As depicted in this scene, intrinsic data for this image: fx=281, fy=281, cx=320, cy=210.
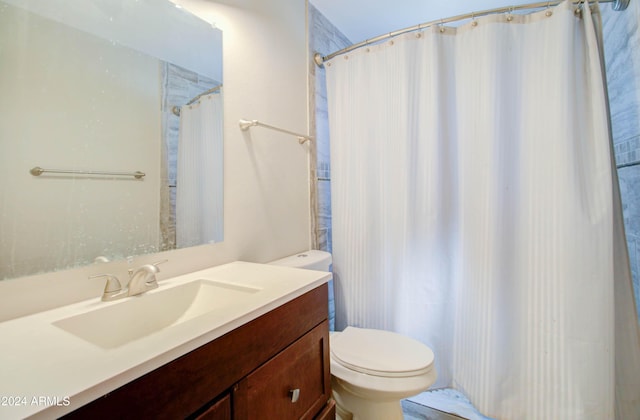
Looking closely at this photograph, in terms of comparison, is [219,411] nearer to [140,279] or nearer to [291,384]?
[291,384]

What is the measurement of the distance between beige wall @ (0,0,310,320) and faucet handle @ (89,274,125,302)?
0.19 feet

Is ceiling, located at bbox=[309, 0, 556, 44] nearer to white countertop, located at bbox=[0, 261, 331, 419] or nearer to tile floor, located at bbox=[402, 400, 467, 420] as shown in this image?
white countertop, located at bbox=[0, 261, 331, 419]

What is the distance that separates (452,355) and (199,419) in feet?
4.36

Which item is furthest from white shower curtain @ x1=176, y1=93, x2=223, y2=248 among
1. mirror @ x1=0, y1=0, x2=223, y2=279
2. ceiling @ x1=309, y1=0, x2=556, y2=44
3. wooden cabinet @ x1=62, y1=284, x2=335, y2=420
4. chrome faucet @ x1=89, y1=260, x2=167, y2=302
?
ceiling @ x1=309, y1=0, x2=556, y2=44

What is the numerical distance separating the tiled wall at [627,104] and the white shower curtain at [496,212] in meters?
0.09

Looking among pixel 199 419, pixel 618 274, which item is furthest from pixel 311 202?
pixel 618 274

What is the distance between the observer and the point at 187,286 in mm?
910

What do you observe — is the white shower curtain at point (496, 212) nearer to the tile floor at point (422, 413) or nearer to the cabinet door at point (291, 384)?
the tile floor at point (422, 413)

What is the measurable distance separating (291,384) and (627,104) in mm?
1663

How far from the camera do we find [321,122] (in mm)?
1812

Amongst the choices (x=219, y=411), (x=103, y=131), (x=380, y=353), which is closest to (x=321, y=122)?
(x=103, y=131)

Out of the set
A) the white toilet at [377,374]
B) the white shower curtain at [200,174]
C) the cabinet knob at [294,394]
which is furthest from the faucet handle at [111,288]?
the white toilet at [377,374]

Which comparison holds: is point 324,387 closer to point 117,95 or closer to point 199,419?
point 199,419

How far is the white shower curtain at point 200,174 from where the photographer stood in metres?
1.04
